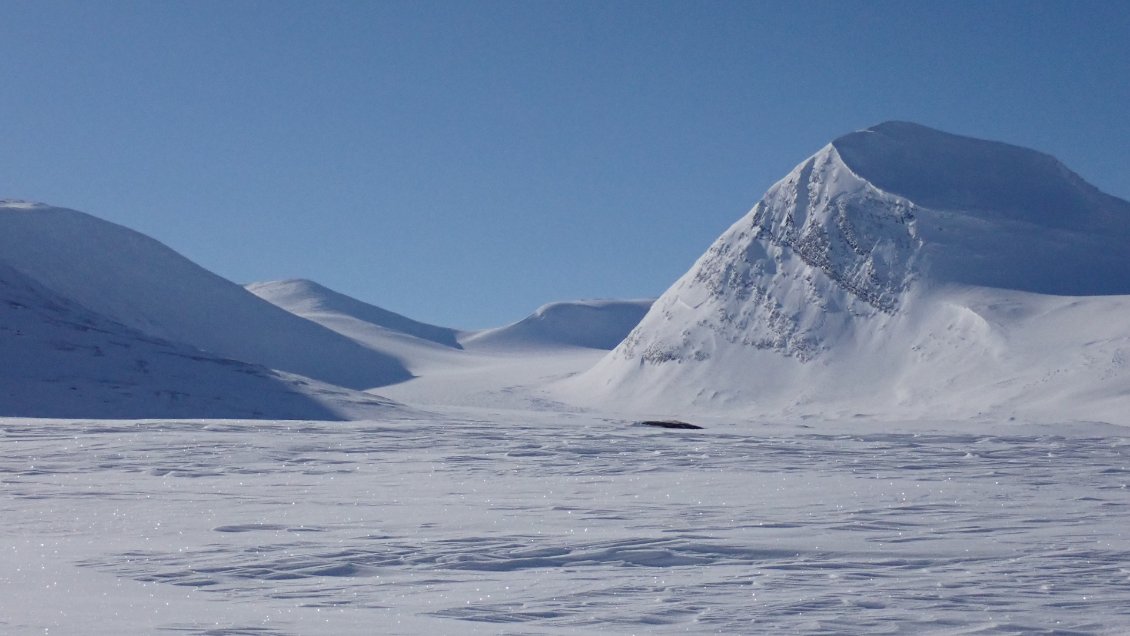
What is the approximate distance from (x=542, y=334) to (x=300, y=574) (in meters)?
155

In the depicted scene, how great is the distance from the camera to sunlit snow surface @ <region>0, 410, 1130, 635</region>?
20.6ft

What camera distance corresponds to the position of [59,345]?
36.8 m

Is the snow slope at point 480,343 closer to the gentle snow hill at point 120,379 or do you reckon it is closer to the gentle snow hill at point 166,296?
→ the gentle snow hill at point 166,296

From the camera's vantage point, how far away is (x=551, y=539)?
8.77 m

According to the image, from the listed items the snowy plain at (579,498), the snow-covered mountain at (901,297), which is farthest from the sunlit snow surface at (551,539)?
the snow-covered mountain at (901,297)

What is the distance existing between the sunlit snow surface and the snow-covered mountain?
28404 millimetres

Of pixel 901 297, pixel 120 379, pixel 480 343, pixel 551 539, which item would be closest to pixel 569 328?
pixel 480 343

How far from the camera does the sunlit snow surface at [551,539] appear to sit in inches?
248

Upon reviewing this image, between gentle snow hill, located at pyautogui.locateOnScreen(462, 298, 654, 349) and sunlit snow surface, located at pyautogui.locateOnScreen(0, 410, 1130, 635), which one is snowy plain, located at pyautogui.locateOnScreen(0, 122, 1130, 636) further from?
gentle snow hill, located at pyautogui.locateOnScreen(462, 298, 654, 349)

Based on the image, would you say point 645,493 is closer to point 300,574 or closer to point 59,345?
point 300,574

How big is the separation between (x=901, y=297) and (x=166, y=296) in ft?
171

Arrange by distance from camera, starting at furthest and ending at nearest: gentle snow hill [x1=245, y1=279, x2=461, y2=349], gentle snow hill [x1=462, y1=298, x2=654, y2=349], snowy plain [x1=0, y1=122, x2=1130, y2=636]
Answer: gentle snow hill [x1=462, y1=298, x2=654, y2=349] → gentle snow hill [x1=245, y1=279, x2=461, y2=349] → snowy plain [x1=0, y1=122, x2=1130, y2=636]

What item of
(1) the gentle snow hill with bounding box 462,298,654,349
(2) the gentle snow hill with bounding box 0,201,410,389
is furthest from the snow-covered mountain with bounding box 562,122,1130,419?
(1) the gentle snow hill with bounding box 462,298,654,349

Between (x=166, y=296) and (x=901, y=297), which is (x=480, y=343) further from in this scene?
(x=901, y=297)
